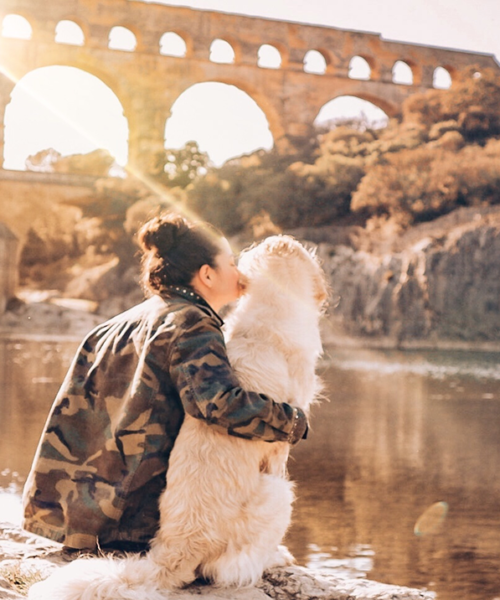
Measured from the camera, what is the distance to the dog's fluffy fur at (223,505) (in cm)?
243

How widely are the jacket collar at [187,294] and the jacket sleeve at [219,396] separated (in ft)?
0.53

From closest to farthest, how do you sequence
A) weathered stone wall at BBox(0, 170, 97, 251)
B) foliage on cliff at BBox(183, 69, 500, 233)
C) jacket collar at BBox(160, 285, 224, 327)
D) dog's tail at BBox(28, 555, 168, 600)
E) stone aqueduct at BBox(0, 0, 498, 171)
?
dog's tail at BBox(28, 555, 168, 600)
jacket collar at BBox(160, 285, 224, 327)
foliage on cliff at BBox(183, 69, 500, 233)
weathered stone wall at BBox(0, 170, 97, 251)
stone aqueduct at BBox(0, 0, 498, 171)

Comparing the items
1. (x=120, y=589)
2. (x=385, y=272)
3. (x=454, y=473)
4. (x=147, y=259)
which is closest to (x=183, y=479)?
(x=120, y=589)

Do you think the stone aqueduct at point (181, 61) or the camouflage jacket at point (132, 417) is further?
the stone aqueduct at point (181, 61)

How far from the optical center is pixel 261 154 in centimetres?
2769

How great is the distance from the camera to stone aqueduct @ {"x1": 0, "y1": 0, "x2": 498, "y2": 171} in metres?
35.4

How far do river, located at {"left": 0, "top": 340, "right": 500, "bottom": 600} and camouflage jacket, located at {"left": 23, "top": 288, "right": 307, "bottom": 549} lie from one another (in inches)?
80.5

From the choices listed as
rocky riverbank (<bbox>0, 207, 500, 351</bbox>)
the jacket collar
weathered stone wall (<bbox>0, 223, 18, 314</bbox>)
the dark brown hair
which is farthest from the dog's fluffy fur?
weathered stone wall (<bbox>0, 223, 18, 314</bbox>)

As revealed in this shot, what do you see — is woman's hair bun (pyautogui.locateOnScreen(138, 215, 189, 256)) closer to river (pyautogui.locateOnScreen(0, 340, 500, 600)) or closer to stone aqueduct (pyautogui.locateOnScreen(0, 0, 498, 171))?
river (pyautogui.locateOnScreen(0, 340, 500, 600))

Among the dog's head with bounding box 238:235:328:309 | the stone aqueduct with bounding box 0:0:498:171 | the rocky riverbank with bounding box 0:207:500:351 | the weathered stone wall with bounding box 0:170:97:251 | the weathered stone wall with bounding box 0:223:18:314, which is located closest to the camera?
the dog's head with bounding box 238:235:328:309

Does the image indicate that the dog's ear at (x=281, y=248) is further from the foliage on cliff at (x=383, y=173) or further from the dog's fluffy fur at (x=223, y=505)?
the foliage on cliff at (x=383, y=173)

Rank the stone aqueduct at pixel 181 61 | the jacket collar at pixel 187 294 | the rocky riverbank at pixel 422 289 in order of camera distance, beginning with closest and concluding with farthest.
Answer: the jacket collar at pixel 187 294, the rocky riverbank at pixel 422 289, the stone aqueduct at pixel 181 61

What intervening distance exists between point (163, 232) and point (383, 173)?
2165 centimetres

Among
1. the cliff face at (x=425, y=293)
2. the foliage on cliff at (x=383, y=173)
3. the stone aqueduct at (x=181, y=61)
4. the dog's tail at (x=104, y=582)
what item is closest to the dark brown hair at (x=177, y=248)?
the dog's tail at (x=104, y=582)
